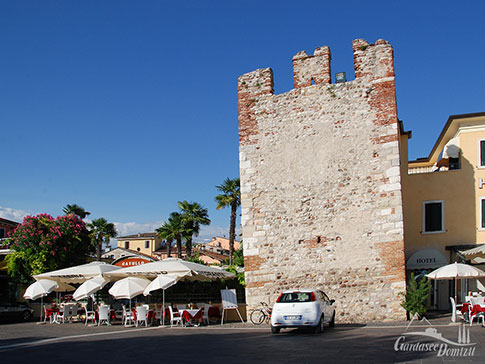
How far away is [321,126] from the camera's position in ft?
61.1

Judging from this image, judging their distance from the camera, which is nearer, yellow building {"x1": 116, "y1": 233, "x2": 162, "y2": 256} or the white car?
the white car

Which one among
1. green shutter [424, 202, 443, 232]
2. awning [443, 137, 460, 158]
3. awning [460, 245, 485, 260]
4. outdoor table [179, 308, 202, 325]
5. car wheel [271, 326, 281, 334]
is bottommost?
outdoor table [179, 308, 202, 325]

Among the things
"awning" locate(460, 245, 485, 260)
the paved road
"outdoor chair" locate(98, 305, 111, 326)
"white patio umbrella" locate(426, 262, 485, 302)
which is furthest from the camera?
"outdoor chair" locate(98, 305, 111, 326)

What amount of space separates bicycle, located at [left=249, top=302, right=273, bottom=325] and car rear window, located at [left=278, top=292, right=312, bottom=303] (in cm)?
401

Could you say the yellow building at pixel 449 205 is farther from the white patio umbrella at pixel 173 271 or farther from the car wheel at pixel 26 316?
the car wheel at pixel 26 316

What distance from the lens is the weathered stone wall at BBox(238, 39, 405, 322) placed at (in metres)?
17.3

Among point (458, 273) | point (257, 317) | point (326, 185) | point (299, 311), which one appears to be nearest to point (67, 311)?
point (257, 317)

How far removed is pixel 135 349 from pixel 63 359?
183 centimetres

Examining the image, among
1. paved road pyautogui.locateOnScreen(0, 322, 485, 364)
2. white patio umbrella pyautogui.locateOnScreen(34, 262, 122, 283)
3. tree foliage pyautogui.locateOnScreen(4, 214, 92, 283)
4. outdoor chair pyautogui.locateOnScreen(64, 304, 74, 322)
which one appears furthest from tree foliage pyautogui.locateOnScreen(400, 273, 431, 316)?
tree foliage pyautogui.locateOnScreen(4, 214, 92, 283)

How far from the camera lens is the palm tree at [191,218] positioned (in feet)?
138

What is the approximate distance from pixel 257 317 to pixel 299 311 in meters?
5.05

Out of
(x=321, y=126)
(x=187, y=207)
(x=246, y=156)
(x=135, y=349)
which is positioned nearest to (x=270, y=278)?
(x=246, y=156)

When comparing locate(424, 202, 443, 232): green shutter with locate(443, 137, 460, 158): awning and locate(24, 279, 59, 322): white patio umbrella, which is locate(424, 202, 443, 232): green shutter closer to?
locate(443, 137, 460, 158): awning

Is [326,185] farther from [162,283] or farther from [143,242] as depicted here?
[143,242]
